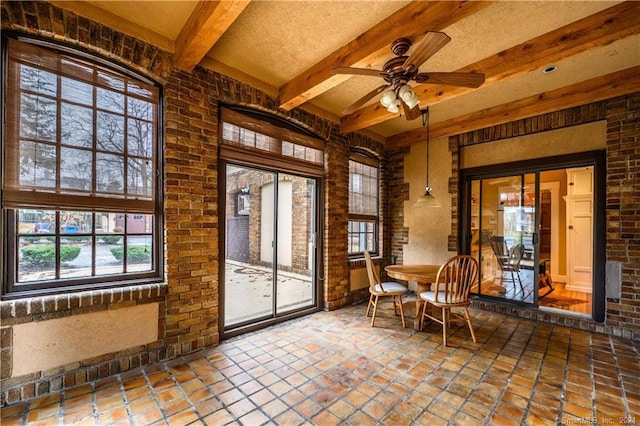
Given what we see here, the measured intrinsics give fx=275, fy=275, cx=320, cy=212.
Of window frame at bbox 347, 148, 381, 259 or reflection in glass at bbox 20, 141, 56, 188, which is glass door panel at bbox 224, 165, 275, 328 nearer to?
window frame at bbox 347, 148, 381, 259

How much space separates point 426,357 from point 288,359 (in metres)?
1.36

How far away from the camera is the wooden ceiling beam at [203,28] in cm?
197

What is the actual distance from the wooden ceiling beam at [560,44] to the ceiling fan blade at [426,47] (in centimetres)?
118

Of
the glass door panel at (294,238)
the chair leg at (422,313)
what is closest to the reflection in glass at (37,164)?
the glass door panel at (294,238)

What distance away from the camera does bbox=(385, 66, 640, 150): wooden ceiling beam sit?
308 cm

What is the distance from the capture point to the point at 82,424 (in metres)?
1.77

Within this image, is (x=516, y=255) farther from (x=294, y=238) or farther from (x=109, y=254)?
(x=109, y=254)

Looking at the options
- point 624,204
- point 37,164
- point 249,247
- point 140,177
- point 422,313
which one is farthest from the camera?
point 249,247

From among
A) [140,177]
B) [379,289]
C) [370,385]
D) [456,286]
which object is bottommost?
[370,385]

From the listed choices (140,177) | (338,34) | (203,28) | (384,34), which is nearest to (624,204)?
(384,34)

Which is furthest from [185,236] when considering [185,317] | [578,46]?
[578,46]

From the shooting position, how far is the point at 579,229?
538cm

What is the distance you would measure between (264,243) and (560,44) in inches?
156

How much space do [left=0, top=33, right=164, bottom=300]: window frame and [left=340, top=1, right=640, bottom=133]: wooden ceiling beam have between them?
317cm
